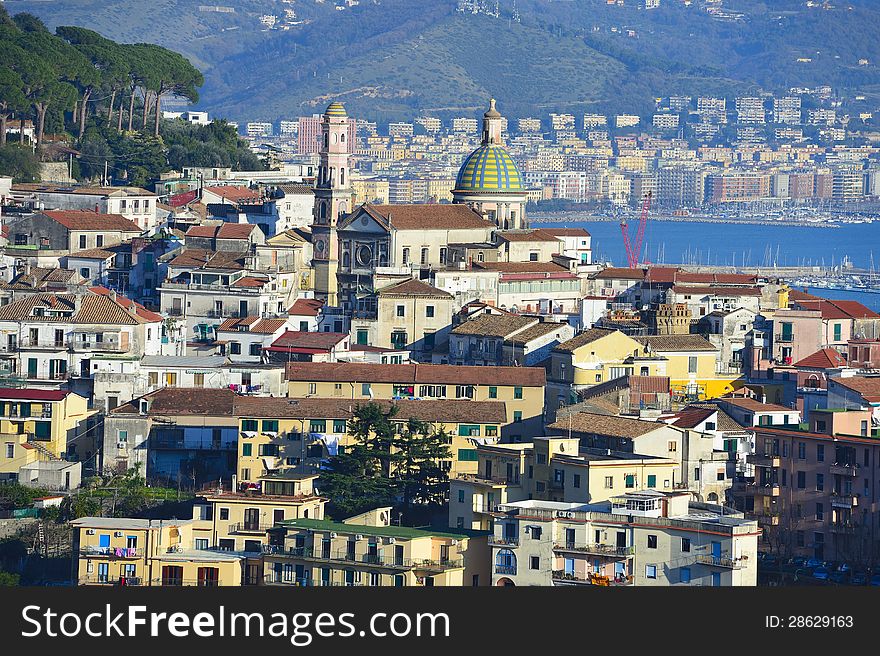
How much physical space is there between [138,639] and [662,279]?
32.3m

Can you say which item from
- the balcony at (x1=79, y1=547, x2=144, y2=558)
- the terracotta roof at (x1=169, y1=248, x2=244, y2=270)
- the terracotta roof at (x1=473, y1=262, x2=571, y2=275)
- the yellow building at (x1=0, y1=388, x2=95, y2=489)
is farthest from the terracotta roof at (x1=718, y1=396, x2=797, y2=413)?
the terracotta roof at (x1=169, y1=248, x2=244, y2=270)

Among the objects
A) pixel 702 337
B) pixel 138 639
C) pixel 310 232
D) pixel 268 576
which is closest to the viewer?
pixel 138 639

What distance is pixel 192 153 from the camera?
74750mm

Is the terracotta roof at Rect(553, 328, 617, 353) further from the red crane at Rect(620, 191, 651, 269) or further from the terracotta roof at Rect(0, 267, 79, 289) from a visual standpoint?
the red crane at Rect(620, 191, 651, 269)

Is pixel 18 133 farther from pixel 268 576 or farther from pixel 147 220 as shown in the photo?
pixel 268 576

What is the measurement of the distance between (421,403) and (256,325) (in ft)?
25.7

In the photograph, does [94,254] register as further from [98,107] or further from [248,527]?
[98,107]

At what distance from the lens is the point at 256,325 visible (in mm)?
50031

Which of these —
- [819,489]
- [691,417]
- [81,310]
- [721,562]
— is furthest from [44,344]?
[721,562]

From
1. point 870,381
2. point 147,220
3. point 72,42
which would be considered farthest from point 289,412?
point 72,42

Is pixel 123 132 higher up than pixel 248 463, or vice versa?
pixel 123 132

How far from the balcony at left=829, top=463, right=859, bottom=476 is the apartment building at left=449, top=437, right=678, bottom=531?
2345 millimetres

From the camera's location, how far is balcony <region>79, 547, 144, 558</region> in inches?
1452

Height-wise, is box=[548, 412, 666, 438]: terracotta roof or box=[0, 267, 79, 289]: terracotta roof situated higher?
box=[0, 267, 79, 289]: terracotta roof
